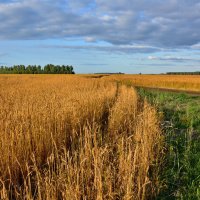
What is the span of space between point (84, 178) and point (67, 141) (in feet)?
6.85

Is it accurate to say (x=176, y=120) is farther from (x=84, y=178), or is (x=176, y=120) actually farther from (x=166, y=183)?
(x=84, y=178)

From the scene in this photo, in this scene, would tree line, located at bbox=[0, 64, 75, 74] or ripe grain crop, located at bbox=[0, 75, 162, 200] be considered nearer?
ripe grain crop, located at bbox=[0, 75, 162, 200]

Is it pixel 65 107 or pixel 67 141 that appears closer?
pixel 67 141

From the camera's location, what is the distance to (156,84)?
48.5 meters

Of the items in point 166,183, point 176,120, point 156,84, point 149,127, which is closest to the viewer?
point 166,183

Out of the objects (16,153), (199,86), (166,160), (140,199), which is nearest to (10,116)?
(16,153)

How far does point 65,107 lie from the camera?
21.8 ft

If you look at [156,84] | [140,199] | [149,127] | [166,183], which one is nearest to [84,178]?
[140,199]

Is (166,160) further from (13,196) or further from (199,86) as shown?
(199,86)

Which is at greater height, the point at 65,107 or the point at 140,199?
the point at 65,107

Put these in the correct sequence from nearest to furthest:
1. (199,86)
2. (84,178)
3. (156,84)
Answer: (84,178), (199,86), (156,84)

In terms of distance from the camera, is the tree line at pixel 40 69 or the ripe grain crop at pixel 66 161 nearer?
the ripe grain crop at pixel 66 161

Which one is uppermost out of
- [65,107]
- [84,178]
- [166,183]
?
[65,107]

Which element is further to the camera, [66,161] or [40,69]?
[40,69]
